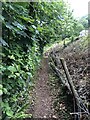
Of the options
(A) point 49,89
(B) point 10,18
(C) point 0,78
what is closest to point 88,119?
(C) point 0,78

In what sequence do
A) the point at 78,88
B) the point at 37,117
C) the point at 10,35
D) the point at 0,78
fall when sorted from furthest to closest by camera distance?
the point at 78,88, the point at 37,117, the point at 10,35, the point at 0,78

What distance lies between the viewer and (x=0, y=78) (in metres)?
2.90

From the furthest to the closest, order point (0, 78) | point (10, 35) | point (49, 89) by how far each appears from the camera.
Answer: point (49, 89) < point (10, 35) < point (0, 78)

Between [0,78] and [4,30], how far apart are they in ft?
2.32

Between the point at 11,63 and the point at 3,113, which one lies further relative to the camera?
the point at 11,63

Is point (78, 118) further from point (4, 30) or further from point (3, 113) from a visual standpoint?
point (4, 30)

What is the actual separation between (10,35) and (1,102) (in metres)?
1.06

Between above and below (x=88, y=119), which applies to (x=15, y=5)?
above

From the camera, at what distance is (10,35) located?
337 cm

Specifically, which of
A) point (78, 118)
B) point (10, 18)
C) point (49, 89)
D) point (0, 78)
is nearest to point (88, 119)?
point (78, 118)

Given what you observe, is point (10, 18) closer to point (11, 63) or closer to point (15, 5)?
point (15, 5)

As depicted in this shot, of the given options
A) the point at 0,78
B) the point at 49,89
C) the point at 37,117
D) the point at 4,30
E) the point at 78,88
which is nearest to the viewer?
the point at 0,78

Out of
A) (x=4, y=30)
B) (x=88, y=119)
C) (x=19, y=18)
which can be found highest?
(x=19, y=18)

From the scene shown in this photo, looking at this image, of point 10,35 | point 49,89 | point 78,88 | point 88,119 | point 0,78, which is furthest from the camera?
point 49,89
